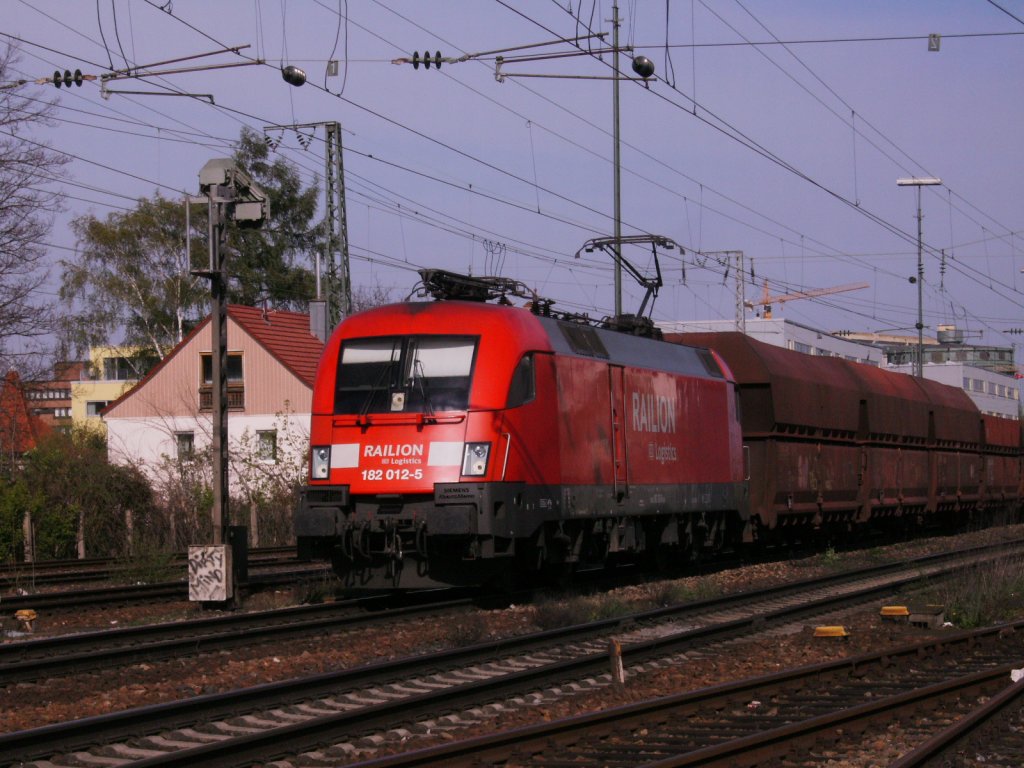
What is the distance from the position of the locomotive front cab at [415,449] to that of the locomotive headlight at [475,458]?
11mm

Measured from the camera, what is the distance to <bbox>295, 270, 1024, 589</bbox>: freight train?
14352 millimetres

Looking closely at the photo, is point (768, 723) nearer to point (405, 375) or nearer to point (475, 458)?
point (475, 458)

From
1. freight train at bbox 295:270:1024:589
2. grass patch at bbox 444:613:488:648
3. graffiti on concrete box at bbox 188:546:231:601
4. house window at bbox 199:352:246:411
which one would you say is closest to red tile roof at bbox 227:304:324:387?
house window at bbox 199:352:246:411

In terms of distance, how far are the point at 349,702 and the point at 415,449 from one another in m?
5.19

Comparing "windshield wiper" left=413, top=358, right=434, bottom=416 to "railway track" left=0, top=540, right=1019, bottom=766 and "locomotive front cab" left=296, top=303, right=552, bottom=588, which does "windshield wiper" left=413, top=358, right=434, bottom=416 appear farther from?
"railway track" left=0, top=540, right=1019, bottom=766

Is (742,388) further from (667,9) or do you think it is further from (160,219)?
(160,219)

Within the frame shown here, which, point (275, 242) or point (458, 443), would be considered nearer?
point (458, 443)

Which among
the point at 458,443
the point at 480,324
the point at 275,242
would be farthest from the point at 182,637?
the point at 275,242

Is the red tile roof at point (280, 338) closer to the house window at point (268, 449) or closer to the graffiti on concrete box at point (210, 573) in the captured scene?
the house window at point (268, 449)

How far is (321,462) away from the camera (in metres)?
15.0

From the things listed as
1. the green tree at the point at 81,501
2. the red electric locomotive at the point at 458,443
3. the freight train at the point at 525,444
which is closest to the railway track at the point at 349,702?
the red electric locomotive at the point at 458,443

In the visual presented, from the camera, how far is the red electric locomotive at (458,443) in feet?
46.9

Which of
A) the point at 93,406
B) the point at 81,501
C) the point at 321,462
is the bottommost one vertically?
the point at 81,501

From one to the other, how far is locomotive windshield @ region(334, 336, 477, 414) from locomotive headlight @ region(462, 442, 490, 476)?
45cm
